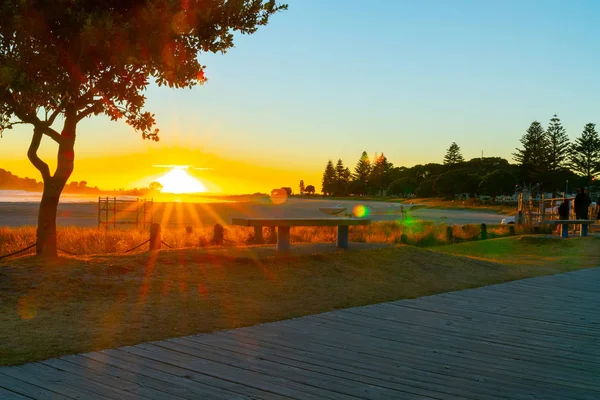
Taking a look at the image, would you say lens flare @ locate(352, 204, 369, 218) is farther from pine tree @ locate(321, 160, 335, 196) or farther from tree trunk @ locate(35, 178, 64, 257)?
pine tree @ locate(321, 160, 335, 196)

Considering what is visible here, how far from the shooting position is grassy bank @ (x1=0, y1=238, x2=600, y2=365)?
19.9 feet

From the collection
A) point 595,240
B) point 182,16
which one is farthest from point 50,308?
point 595,240

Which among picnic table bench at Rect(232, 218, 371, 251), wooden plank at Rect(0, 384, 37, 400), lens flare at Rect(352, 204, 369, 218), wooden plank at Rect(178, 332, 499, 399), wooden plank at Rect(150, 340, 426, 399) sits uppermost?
picnic table bench at Rect(232, 218, 371, 251)

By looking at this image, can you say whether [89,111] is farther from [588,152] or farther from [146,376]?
[588,152]

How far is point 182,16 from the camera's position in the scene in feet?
28.9

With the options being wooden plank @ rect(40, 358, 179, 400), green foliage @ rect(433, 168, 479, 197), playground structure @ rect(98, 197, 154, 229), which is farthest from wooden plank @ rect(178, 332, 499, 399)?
green foliage @ rect(433, 168, 479, 197)

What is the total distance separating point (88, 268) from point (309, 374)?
528cm

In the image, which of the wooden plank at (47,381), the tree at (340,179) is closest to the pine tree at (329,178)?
the tree at (340,179)

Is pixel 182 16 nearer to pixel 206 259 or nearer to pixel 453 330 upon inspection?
pixel 206 259

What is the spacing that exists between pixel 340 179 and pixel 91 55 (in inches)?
6087

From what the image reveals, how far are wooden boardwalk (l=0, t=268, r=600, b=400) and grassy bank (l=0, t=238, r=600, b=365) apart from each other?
61 centimetres

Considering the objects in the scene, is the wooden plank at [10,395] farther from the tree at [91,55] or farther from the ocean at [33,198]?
the ocean at [33,198]

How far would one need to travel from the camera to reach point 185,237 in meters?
19.7

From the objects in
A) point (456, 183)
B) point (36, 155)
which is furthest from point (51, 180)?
point (456, 183)
